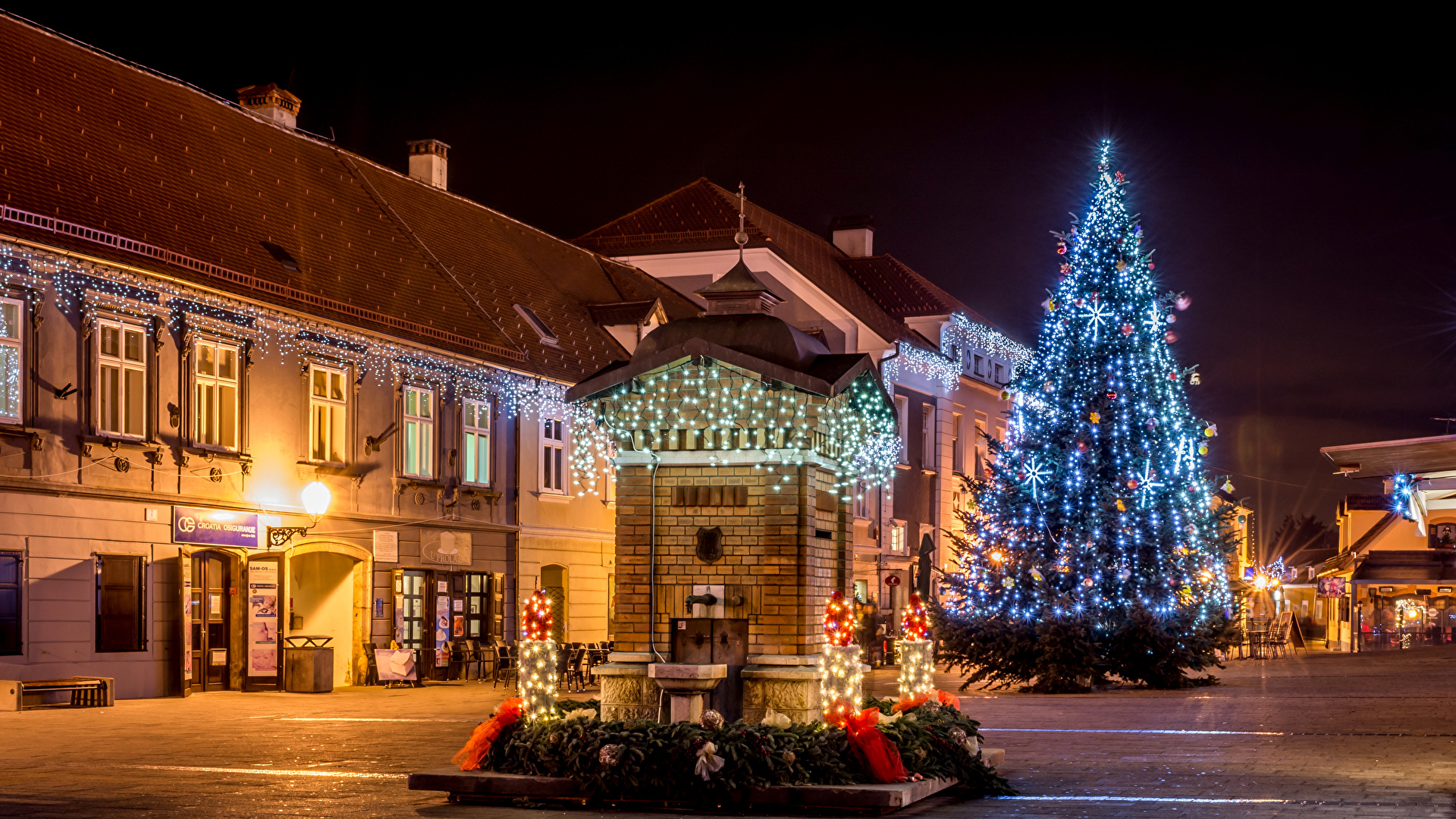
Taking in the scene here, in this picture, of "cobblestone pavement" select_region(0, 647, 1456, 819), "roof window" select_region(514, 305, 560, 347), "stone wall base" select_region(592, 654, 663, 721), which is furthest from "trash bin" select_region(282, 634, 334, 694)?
"stone wall base" select_region(592, 654, 663, 721)

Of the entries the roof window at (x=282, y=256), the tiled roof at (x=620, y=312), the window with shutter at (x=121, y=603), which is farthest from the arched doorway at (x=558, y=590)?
the window with shutter at (x=121, y=603)

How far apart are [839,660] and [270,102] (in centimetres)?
2402

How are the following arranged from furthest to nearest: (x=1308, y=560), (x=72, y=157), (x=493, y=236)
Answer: (x=1308, y=560) → (x=493, y=236) → (x=72, y=157)

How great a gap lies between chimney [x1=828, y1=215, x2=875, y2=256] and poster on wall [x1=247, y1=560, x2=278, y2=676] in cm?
3282

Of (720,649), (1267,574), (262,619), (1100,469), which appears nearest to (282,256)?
(262,619)

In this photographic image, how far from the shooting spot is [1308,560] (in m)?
127

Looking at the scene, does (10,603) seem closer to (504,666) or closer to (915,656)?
(504,666)

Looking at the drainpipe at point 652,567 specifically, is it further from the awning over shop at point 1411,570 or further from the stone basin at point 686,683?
the awning over shop at point 1411,570

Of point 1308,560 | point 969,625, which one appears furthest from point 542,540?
point 1308,560

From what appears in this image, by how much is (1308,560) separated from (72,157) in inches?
4517

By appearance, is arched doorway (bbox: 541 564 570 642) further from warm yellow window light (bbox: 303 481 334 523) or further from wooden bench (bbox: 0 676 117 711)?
wooden bench (bbox: 0 676 117 711)

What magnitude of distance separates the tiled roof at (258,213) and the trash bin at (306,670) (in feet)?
18.0

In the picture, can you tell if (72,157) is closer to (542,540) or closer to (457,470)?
(457,470)

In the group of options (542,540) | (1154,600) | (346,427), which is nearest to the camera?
(1154,600)
